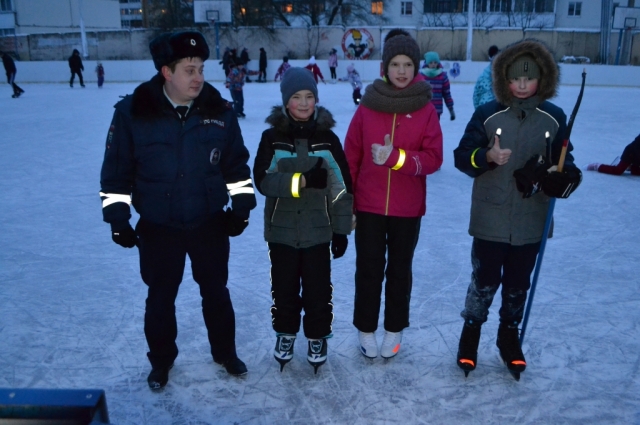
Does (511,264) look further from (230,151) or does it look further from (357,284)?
(230,151)

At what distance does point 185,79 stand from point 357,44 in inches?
1032

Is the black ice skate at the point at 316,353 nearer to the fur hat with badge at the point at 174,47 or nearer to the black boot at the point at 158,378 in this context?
the black boot at the point at 158,378

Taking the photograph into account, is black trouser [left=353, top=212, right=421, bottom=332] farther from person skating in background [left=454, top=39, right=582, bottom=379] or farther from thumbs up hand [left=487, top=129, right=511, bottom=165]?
thumbs up hand [left=487, top=129, right=511, bottom=165]

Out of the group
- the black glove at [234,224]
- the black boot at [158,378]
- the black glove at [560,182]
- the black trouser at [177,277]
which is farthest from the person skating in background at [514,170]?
the black boot at [158,378]

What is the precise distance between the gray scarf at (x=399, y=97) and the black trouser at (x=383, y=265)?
46 cm

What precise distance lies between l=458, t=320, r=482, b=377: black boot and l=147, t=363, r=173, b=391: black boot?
1.26m

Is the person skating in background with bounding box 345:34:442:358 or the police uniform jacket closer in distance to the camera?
the police uniform jacket

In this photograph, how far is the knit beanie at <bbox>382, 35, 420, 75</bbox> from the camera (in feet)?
7.41

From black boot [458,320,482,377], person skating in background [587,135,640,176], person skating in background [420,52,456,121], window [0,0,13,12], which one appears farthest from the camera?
window [0,0,13,12]

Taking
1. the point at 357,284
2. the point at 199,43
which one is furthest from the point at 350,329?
the point at 199,43

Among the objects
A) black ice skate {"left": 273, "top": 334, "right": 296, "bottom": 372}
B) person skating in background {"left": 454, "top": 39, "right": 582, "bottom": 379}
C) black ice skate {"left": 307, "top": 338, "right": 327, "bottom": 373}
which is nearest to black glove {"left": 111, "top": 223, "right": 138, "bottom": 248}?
black ice skate {"left": 273, "top": 334, "right": 296, "bottom": 372}

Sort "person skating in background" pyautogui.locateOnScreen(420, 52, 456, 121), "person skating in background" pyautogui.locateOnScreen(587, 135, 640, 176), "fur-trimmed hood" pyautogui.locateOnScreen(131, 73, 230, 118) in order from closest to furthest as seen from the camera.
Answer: "fur-trimmed hood" pyautogui.locateOnScreen(131, 73, 230, 118)
"person skating in background" pyautogui.locateOnScreen(587, 135, 640, 176)
"person skating in background" pyautogui.locateOnScreen(420, 52, 456, 121)

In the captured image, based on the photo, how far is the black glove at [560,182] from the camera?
2.09m

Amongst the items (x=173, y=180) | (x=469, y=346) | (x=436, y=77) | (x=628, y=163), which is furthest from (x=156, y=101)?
(x=628, y=163)
